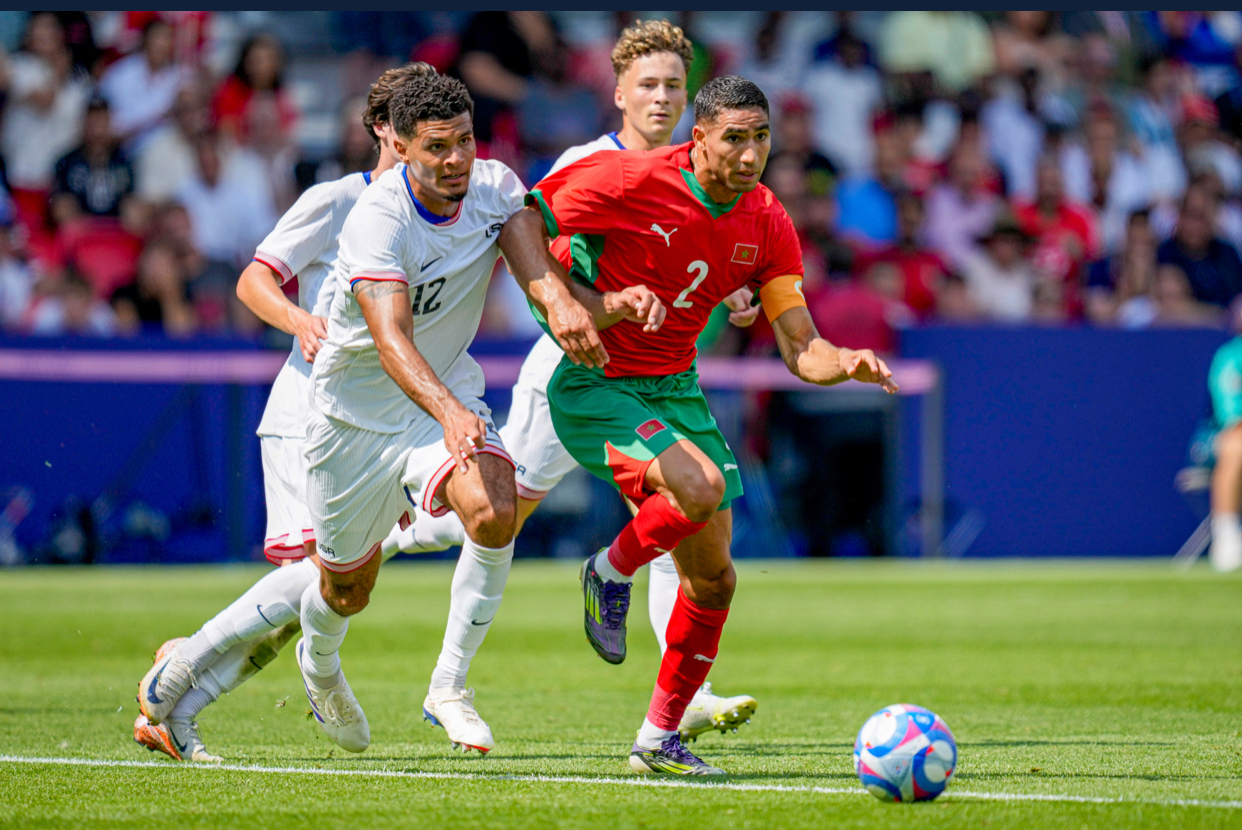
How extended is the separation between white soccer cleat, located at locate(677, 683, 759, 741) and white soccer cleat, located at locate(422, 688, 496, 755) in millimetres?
870

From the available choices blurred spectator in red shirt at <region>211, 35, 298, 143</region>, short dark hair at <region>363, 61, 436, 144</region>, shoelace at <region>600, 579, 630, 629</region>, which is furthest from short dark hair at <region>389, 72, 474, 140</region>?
blurred spectator in red shirt at <region>211, 35, 298, 143</region>

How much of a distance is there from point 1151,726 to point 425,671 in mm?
4247

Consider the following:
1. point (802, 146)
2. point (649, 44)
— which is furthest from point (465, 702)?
point (802, 146)

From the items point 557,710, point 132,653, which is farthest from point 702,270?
point 132,653

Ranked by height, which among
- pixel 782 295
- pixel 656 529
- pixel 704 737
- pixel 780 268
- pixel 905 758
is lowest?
pixel 704 737

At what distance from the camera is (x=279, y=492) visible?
22.1 ft

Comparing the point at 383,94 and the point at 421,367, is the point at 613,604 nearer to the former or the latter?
the point at 421,367

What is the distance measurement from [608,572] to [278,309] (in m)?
1.77

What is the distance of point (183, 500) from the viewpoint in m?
14.9

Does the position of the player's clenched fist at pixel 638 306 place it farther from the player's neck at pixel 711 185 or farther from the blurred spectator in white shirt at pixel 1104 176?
the blurred spectator in white shirt at pixel 1104 176

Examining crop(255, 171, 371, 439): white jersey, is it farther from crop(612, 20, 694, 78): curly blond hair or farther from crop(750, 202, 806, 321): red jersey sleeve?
crop(750, 202, 806, 321): red jersey sleeve

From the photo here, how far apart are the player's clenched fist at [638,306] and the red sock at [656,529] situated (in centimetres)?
66

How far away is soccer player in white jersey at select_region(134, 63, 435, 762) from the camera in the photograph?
6188mm

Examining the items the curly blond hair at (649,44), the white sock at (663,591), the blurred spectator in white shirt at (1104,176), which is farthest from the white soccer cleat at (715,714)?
the blurred spectator in white shirt at (1104,176)
